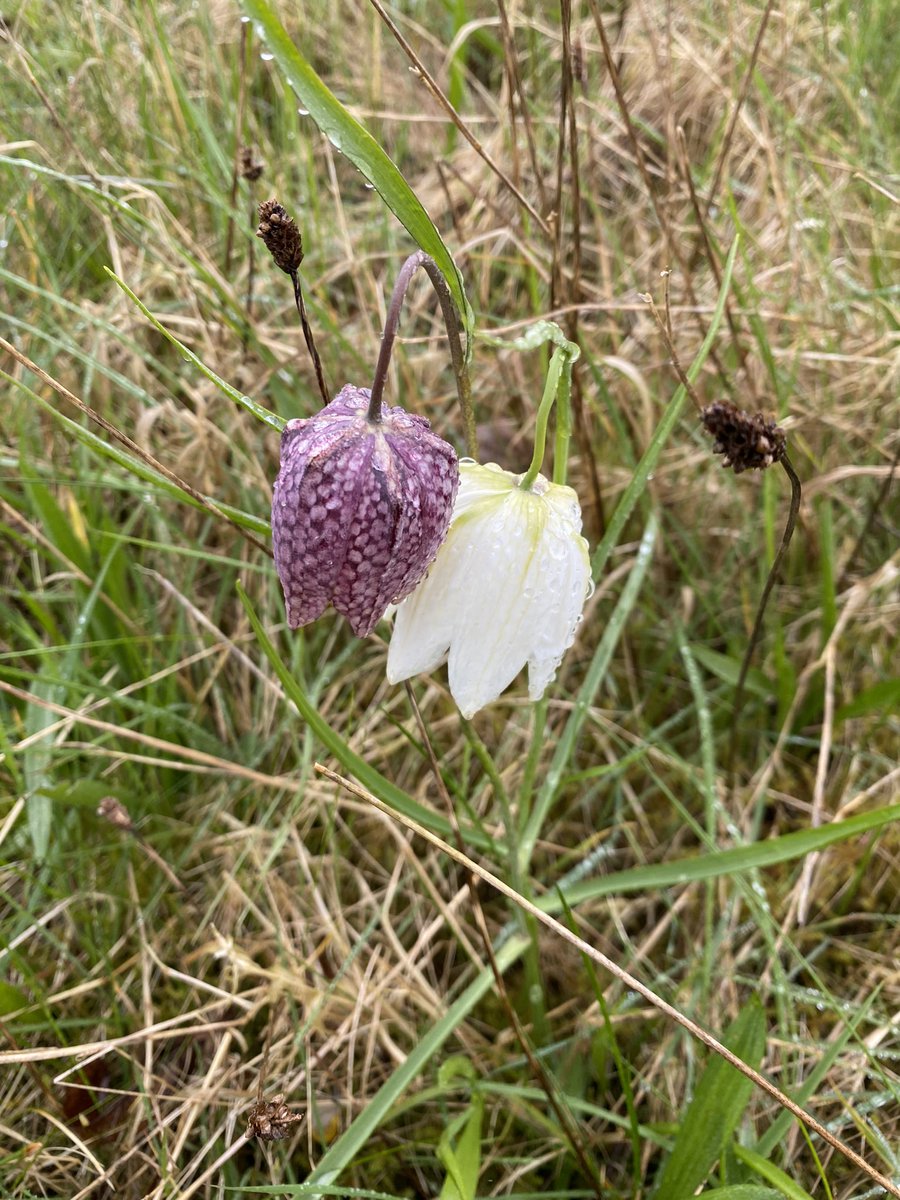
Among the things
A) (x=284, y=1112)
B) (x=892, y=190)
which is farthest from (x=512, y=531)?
(x=892, y=190)

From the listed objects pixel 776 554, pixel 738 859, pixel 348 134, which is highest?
pixel 348 134

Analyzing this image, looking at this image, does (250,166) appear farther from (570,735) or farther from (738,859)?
(738,859)

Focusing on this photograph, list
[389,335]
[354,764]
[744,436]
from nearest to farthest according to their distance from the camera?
[389,335] < [744,436] < [354,764]

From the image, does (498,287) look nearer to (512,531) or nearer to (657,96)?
(657,96)

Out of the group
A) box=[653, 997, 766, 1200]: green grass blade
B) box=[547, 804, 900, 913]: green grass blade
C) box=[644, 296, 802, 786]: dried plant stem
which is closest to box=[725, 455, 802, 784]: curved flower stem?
box=[644, 296, 802, 786]: dried plant stem

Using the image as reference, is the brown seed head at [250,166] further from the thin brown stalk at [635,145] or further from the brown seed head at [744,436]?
the brown seed head at [744,436]

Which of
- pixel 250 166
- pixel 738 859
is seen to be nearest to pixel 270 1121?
pixel 738 859
